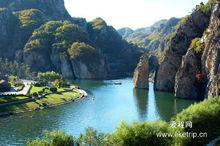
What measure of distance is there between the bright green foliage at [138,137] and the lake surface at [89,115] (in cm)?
3189

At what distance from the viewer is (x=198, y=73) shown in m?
192

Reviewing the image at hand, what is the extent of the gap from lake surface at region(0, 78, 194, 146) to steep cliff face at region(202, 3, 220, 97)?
13.7 metres

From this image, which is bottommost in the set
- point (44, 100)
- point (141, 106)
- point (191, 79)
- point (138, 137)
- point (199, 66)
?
point (141, 106)

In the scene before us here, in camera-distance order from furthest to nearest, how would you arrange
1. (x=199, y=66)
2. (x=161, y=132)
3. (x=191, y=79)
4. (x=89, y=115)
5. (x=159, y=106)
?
(x=199, y=66) < (x=191, y=79) < (x=159, y=106) < (x=89, y=115) < (x=161, y=132)

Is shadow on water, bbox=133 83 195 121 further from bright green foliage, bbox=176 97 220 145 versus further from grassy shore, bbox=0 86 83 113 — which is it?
bright green foliage, bbox=176 97 220 145

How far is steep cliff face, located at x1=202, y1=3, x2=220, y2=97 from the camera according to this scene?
166 metres

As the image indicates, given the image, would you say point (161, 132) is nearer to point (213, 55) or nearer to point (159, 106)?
point (159, 106)

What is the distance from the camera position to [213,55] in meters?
176

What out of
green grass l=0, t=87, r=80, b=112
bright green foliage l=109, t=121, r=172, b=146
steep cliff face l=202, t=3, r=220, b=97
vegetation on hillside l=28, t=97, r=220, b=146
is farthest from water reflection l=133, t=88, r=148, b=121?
bright green foliage l=109, t=121, r=172, b=146

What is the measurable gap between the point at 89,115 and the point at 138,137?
226 ft

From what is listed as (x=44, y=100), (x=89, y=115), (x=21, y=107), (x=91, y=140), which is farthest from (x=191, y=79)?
(x=91, y=140)

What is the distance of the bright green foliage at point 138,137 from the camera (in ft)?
258

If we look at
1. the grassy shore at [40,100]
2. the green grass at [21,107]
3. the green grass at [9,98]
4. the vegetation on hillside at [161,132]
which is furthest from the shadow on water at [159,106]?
the vegetation on hillside at [161,132]

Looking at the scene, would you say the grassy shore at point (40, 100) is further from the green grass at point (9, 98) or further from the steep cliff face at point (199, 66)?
the steep cliff face at point (199, 66)
